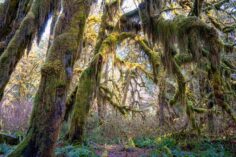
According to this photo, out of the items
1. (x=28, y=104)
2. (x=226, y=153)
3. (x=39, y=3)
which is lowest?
(x=226, y=153)

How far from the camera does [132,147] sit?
996 cm

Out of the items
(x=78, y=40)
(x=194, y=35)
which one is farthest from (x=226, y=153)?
(x=78, y=40)

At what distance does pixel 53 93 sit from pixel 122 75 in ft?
23.9

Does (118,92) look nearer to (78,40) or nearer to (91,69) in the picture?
(91,69)

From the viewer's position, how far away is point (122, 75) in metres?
12.9

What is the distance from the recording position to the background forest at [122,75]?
19.5ft

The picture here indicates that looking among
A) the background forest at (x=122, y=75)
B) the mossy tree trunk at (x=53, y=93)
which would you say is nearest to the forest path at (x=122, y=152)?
the background forest at (x=122, y=75)

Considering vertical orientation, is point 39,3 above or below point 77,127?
above

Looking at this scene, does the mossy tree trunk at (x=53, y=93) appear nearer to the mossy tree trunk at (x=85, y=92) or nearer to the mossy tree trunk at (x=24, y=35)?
the mossy tree trunk at (x=24, y=35)

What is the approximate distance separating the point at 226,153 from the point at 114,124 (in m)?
4.89

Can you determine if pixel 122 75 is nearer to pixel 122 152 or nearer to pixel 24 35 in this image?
pixel 122 152

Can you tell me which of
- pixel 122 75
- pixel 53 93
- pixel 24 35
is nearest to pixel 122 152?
pixel 53 93

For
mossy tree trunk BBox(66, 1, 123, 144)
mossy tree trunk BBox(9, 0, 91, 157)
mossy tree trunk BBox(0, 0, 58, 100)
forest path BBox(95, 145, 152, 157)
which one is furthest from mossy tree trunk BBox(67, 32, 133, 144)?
mossy tree trunk BBox(9, 0, 91, 157)

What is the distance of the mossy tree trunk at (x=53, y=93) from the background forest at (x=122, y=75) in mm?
18
